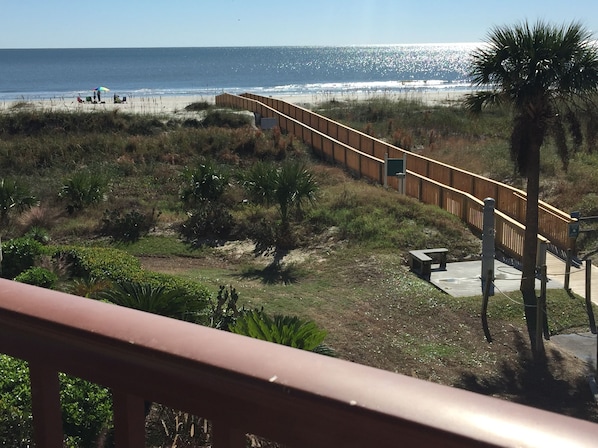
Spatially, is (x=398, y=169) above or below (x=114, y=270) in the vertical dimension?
above

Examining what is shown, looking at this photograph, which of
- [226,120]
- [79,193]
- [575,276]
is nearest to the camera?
[575,276]

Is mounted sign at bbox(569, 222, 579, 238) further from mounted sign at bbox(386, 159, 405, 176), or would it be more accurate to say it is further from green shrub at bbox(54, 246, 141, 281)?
green shrub at bbox(54, 246, 141, 281)

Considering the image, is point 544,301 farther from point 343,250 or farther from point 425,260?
point 343,250

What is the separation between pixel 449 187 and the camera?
21.8 meters

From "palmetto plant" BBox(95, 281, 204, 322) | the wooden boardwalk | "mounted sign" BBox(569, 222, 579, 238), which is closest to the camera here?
"palmetto plant" BBox(95, 281, 204, 322)

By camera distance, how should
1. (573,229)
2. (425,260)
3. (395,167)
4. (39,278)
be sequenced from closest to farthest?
1. (39,278)
2. (425,260)
3. (573,229)
4. (395,167)

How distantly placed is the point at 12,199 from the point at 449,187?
12496mm

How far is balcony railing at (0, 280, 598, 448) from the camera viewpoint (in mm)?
949

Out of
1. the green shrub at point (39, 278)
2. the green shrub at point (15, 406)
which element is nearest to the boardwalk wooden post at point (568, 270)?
the green shrub at point (39, 278)

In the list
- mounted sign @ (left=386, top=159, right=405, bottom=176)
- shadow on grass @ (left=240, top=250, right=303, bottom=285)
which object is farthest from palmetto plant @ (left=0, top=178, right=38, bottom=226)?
mounted sign @ (left=386, top=159, right=405, bottom=176)

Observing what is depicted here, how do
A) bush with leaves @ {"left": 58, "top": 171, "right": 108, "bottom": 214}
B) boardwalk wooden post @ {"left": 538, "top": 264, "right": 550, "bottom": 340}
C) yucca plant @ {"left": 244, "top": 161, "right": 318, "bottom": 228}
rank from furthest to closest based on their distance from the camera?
bush with leaves @ {"left": 58, "top": 171, "right": 108, "bottom": 214} < yucca plant @ {"left": 244, "top": 161, "right": 318, "bottom": 228} < boardwalk wooden post @ {"left": 538, "top": 264, "right": 550, "bottom": 340}

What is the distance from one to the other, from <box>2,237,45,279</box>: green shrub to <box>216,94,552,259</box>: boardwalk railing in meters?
10.4

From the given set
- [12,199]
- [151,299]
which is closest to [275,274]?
[151,299]

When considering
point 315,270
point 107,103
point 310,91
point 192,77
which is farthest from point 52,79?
point 315,270
